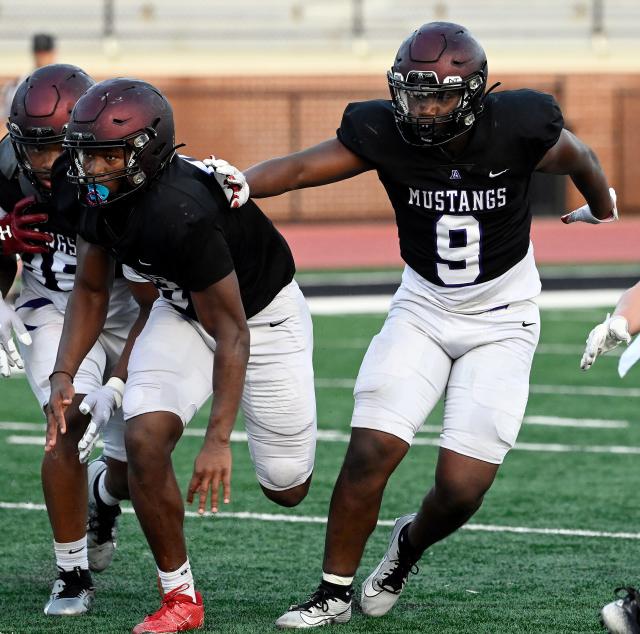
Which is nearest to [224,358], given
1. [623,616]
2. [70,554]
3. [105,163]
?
[105,163]

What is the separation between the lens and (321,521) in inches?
226

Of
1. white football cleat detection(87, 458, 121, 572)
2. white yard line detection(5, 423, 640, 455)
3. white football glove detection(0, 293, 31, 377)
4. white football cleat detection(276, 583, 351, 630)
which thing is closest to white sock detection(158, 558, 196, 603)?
white football cleat detection(276, 583, 351, 630)

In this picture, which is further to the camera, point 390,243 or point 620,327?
point 390,243

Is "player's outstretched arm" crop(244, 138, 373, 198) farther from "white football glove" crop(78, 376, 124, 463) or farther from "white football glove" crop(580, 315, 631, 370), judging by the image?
"white football glove" crop(580, 315, 631, 370)

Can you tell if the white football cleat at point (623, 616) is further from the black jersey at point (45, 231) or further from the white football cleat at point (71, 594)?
the black jersey at point (45, 231)

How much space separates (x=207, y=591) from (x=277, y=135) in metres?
18.1

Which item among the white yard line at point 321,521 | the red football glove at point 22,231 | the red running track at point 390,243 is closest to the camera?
the red football glove at point 22,231

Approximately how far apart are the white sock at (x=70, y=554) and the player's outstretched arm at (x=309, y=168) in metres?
1.32

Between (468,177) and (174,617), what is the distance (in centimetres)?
167

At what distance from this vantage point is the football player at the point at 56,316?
4414 millimetres

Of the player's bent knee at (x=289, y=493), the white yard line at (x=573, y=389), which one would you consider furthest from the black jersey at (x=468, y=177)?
the white yard line at (x=573, y=389)

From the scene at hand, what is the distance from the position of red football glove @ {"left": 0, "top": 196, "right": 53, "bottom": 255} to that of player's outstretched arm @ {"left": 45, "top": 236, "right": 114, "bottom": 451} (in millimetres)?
360

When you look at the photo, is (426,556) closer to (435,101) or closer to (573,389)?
(435,101)

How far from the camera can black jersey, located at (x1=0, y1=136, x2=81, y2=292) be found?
15.2 feet
